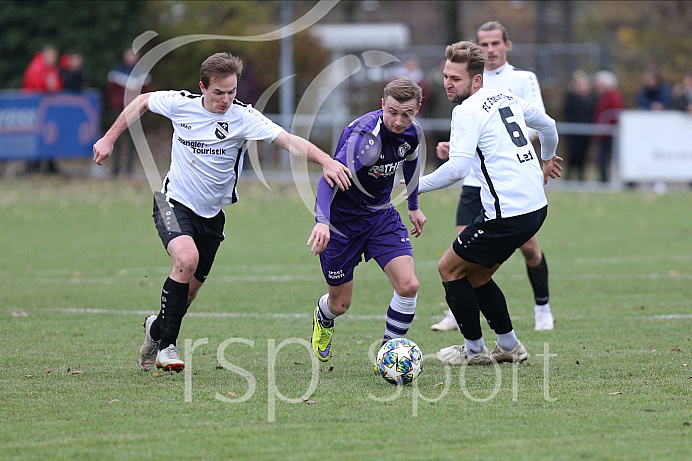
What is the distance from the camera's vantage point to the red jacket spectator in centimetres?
2167

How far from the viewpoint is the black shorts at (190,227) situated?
6.61 m

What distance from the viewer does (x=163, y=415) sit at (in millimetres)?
5246

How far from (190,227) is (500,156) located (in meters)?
2.15

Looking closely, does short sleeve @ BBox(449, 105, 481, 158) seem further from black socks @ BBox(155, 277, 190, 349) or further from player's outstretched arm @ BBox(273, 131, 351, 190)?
black socks @ BBox(155, 277, 190, 349)

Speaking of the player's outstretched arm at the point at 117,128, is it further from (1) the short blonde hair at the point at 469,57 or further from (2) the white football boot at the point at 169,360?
(1) the short blonde hair at the point at 469,57

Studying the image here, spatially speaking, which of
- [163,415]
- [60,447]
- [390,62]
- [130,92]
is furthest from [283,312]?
[390,62]

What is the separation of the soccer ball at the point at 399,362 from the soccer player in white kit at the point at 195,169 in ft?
3.77

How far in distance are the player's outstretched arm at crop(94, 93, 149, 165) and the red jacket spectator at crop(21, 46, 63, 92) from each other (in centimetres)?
1579

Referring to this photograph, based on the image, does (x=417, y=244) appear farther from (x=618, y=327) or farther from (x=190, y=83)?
(x=190, y=83)

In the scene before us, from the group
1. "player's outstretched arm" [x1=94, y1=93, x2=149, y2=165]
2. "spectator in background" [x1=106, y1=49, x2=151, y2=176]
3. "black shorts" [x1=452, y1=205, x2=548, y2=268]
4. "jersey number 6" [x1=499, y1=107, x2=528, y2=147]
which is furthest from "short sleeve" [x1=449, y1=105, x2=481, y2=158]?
"spectator in background" [x1=106, y1=49, x2=151, y2=176]

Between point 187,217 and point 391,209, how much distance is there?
1.43 metres

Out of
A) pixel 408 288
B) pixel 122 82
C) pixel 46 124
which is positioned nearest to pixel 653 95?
pixel 122 82

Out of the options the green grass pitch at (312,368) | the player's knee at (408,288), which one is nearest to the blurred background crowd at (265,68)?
the green grass pitch at (312,368)

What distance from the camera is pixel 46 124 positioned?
21.3m
